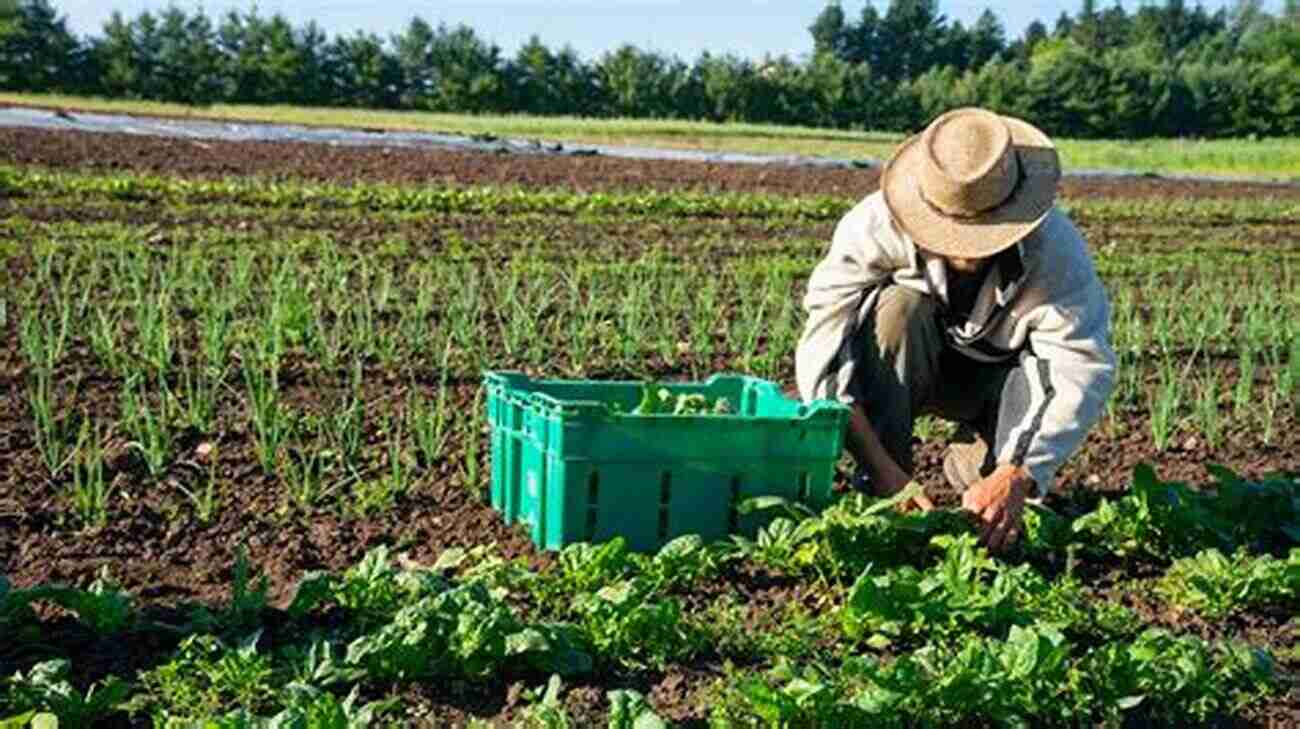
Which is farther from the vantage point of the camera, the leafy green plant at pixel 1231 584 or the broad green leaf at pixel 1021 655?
the leafy green plant at pixel 1231 584

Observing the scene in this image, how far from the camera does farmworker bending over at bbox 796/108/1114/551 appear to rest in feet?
11.2

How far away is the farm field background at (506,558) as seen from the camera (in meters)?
2.65

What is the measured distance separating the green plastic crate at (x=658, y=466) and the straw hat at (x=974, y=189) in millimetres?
459

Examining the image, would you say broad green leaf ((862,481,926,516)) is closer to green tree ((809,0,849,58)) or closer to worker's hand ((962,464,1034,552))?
worker's hand ((962,464,1034,552))

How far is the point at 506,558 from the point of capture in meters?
3.53

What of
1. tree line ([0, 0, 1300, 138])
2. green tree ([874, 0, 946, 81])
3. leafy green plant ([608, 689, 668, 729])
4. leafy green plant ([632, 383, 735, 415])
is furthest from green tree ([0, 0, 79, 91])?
green tree ([874, 0, 946, 81])

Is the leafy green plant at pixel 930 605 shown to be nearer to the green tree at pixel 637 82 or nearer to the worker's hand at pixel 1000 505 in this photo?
the worker's hand at pixel 1000 505

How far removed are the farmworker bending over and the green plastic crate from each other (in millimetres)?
331

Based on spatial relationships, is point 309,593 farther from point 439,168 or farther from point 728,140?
point 728,140

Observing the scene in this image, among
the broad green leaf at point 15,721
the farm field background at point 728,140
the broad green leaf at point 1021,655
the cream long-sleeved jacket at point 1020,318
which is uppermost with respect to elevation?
the cream long-sleeved jacket at point 1020,318

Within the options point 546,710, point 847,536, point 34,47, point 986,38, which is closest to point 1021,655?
point 847,536

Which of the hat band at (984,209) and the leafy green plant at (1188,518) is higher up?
the hat band at (984,209)

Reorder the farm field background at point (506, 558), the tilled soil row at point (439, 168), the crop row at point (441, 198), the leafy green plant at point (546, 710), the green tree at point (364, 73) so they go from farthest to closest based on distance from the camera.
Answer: the green tree at point (364, 73) → the tilled soil row at point (439, 168) → the crop row at point (441, 198) → the farm field background at point (506, 558) → the leafy green plant at point (546, 710)

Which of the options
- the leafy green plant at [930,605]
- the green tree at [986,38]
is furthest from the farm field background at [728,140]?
the green tree at [986,38]
